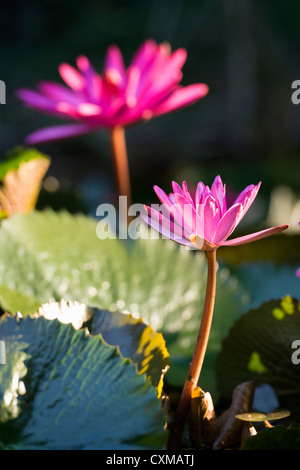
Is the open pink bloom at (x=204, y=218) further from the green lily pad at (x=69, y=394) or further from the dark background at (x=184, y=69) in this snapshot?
the dark background at (x=184, y=69)

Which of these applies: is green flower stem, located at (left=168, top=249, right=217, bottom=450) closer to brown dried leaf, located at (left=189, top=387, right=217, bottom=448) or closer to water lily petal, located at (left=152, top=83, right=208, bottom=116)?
brown dried leaf, located at (left=189, top=387, right=217, bottom=448)

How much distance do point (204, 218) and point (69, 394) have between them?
0.54 feet

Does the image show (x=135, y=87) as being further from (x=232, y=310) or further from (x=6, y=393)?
(x=6, y=393)

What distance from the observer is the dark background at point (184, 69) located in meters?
2.83

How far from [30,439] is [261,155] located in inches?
98.1

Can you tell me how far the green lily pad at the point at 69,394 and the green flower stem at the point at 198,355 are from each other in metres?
0.05

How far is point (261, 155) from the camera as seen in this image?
2.72m

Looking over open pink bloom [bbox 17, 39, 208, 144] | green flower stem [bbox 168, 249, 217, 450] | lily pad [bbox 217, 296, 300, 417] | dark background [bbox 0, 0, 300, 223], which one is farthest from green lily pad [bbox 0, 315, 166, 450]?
dark background [bbox 0, 0, 300, 223]

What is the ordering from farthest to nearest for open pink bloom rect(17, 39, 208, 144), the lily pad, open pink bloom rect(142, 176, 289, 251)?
open pink bloom rect(17, 39, 208, 144) < the lily pad < open pink bloom rect(142, 176, 289, 251)

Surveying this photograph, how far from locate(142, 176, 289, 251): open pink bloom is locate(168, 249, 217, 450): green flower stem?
2 cm

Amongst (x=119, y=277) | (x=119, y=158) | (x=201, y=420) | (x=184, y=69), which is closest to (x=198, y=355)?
(x=201, y=420)

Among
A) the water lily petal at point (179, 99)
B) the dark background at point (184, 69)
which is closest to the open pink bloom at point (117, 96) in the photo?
the water lily petal at point (179, 99)

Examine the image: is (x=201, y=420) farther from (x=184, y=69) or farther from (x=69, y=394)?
(x=184, y=69)

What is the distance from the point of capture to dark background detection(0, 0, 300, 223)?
283 centimetres
